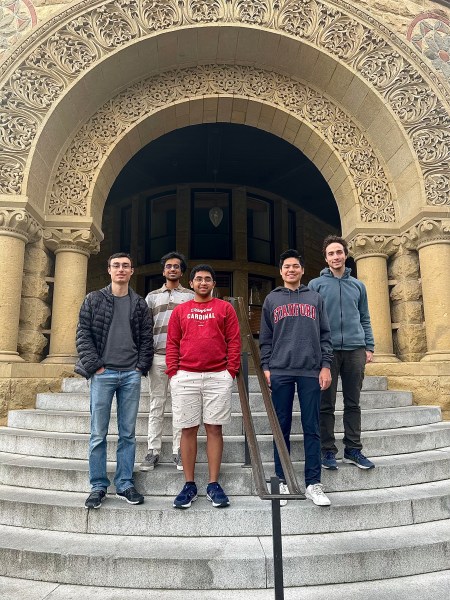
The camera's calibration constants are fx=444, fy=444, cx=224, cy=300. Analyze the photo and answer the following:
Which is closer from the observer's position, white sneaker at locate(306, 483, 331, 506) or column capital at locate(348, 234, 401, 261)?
white sneaker at locate(306, 483, 331, 506)

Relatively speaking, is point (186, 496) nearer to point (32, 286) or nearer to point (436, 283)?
point (32, 286)

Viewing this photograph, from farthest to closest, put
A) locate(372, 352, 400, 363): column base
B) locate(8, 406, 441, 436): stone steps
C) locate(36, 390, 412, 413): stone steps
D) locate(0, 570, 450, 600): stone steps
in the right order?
1. locate(372, 352, 400, 363): column base
2. locate(36, 390, 412, 413): stone steps
3. locate(8, 406, 441, 436): stone steps
4. locate(0, 570, 450, 600): stone steps

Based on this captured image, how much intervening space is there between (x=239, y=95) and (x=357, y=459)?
529 centimetres

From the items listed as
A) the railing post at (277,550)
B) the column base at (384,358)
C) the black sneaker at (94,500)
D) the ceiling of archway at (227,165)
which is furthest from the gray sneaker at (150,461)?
the ceiling of archway at (227,165)

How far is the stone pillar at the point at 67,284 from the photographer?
571 centimetres

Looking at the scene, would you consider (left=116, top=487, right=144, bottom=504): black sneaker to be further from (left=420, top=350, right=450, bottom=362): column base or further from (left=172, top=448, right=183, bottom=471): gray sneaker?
(left=420, top=350, right=450, bottom=362): column base

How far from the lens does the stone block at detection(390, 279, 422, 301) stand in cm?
607

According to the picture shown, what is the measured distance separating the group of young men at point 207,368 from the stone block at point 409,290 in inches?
121

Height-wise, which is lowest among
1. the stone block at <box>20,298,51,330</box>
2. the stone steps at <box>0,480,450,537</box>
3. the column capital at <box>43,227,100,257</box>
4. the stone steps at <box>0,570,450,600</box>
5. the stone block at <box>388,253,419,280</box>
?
the stone steps at <box>0,570,450,600</box>

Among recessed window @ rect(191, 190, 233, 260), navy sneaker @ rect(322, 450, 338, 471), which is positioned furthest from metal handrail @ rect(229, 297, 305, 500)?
recessed window @ rect(191, 190, 233, 260)

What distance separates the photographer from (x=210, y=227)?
1112cm

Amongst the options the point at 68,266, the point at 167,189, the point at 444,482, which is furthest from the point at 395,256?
the point at 167,189

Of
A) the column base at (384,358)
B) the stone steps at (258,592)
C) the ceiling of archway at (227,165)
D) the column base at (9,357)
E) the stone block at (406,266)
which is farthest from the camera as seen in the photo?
the ceiling of archway at (227,165)

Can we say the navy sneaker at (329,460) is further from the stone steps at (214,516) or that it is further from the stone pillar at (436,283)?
the stone pillar at (436,283)
